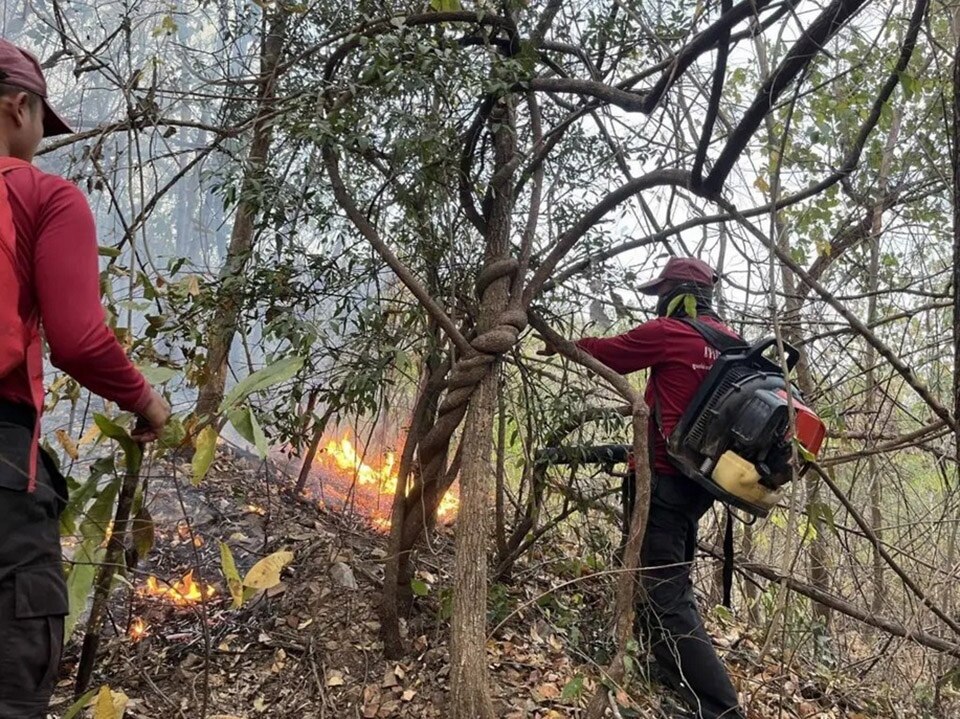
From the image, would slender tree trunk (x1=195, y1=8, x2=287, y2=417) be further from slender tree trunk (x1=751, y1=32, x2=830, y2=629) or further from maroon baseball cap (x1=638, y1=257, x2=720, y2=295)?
slender tree trunk (x1=751, y1=32, x2=830, y2=629)

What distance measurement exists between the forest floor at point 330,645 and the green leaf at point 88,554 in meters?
0.49

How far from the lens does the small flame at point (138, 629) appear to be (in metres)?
3.43

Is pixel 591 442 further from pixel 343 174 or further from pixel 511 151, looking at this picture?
pixel 343 174

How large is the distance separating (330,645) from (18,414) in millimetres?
2182

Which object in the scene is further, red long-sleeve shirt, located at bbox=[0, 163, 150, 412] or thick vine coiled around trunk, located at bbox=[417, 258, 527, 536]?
thick vine coiled around trunk, located at bbox=[417, 258, 527, 536]

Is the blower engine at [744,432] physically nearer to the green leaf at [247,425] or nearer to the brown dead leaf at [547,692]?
the brown dead leaf at [547,692]

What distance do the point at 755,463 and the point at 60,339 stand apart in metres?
2.75

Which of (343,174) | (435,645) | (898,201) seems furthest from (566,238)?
(898,201)

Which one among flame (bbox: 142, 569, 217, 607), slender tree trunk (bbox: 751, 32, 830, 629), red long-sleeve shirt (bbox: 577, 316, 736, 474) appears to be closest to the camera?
red long-sleeve shirt (bbox: 577, 316, 736, 474)

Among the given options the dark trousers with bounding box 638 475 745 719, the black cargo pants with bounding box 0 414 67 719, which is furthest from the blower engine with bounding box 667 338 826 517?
the black cargo pants with bounding box 0 414 67 719

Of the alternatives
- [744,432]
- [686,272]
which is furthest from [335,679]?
[686,272]

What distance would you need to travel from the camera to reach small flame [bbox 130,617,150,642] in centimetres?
343

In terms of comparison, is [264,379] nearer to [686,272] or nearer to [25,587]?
[25,587]

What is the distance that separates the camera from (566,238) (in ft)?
11.1
